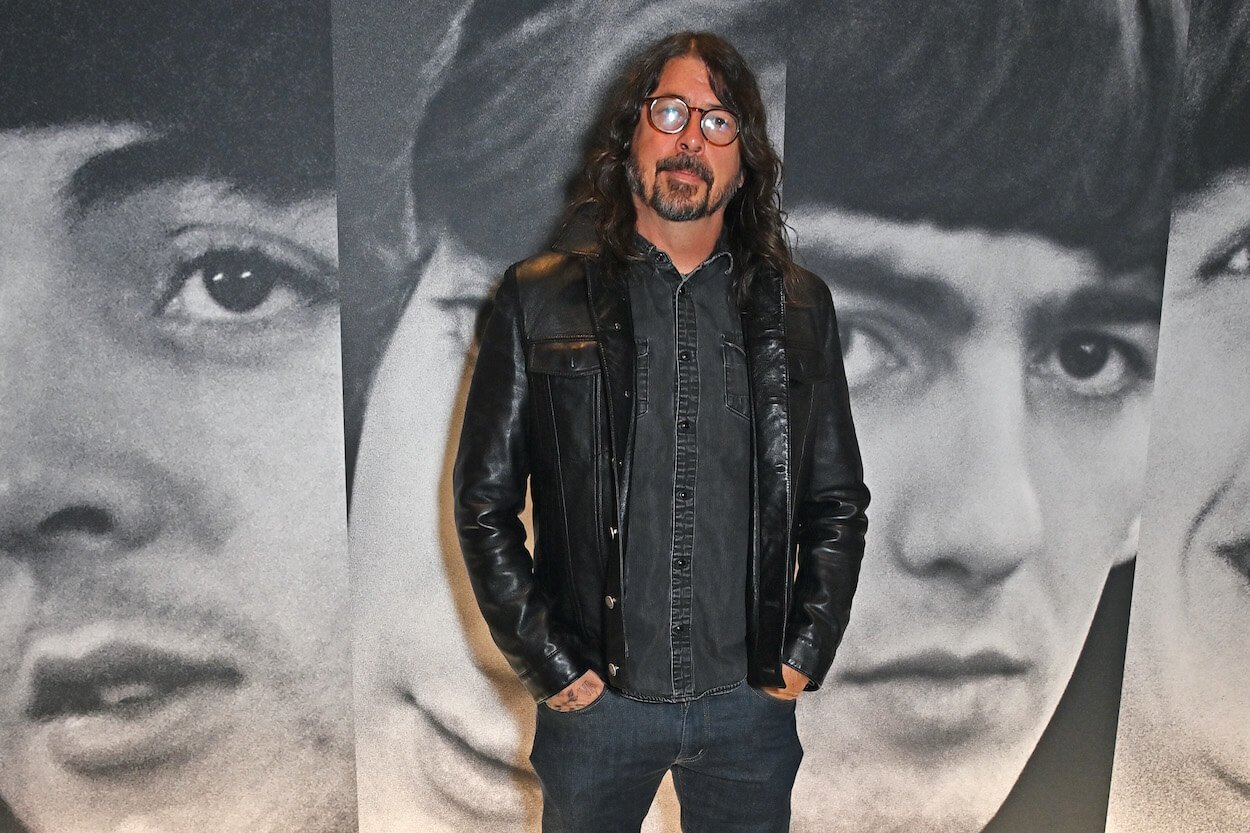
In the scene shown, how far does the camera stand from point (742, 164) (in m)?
2.04

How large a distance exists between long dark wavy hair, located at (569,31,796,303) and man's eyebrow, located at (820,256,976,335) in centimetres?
58

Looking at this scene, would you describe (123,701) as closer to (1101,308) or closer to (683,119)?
(683,119)

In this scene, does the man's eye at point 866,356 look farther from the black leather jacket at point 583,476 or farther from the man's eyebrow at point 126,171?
the man's eyebrow at point 126,171

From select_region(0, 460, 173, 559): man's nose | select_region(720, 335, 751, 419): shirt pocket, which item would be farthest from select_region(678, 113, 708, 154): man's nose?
select_region(0, 460, 173, 559): man's nose

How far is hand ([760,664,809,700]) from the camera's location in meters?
1.87

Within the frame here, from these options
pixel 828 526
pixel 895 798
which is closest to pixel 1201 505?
pixel 895 798

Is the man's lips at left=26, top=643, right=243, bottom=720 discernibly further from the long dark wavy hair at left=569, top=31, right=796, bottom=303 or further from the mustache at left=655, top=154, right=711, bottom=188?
the mustache at left=655, top=154, right=711, bottom=188

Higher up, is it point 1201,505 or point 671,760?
point 1201,505

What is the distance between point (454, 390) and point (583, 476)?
30.3 inches

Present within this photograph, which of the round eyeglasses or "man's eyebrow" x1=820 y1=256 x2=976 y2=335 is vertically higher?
the round eyeglasses

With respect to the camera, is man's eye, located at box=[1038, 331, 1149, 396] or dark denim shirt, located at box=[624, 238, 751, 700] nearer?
dark denim shirt, located at box=[624, 238, 751, 700]

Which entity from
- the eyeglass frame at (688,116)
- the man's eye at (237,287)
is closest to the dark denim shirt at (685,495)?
the eyeglass frame at (688,116)

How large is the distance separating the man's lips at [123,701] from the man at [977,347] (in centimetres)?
168

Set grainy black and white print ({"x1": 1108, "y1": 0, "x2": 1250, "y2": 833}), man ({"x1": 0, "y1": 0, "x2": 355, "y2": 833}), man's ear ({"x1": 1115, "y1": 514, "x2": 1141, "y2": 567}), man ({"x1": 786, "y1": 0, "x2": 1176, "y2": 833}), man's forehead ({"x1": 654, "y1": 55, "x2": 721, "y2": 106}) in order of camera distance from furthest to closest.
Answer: man's ear ({"x1": 1115, "y1": 514, "x2": 1141, "y2": 567}) → grainy black and white print ({"x1": 1108, "y1": 0, "x2": 1250, "y2": 833}) → man ({"x1": 786, "y1": 0, "x2": 1176, "y2": 833}) → man ({"x1": 0, "y1": 0, "x2": 355, "y2": 833}) → man's forehead ({"x1": 654, "y1": 55, "x2": 721, "y2": 106})
